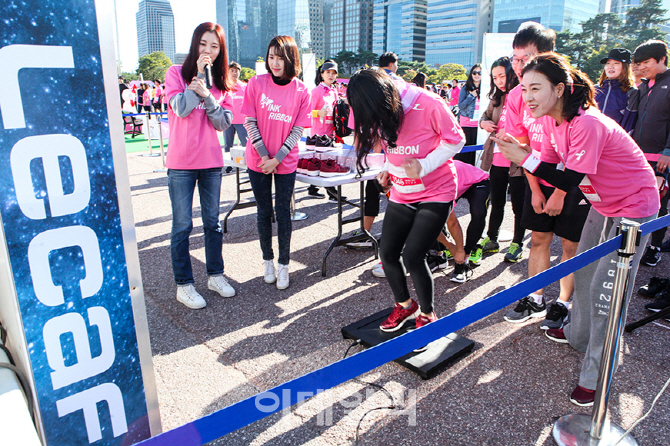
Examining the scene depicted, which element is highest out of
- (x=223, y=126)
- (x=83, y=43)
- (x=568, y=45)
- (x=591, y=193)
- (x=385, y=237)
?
(x=568, y=45)

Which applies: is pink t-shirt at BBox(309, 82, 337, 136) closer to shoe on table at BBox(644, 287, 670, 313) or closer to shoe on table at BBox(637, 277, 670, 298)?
shoe on table at BBox(637, 277, 670, 298)

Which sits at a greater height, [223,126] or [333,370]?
[223,126]

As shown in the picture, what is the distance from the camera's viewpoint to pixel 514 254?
4531 mm

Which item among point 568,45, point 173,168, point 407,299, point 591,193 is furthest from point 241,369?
point 568,45

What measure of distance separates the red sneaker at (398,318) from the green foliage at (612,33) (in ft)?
216

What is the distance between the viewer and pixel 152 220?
20.0ft

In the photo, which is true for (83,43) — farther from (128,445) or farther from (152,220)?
(152,220)

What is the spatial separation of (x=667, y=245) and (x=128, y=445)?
5438 mm

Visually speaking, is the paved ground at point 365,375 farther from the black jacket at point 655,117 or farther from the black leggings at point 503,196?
the black jacket at point 655,117

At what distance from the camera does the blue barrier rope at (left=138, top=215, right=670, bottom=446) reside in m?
1.08

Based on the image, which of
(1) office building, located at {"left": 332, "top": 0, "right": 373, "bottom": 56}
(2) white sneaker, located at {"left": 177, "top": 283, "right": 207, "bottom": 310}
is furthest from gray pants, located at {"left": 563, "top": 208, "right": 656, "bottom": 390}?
(1) office building, located at {"left": 332, "top": 0, "right": 373, "bottom": 56}

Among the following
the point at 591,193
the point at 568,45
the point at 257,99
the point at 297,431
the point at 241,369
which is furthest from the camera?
the point at 568,45

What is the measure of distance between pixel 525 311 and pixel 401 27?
137 meters

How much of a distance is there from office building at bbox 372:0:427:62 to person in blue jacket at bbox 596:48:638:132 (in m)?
129
